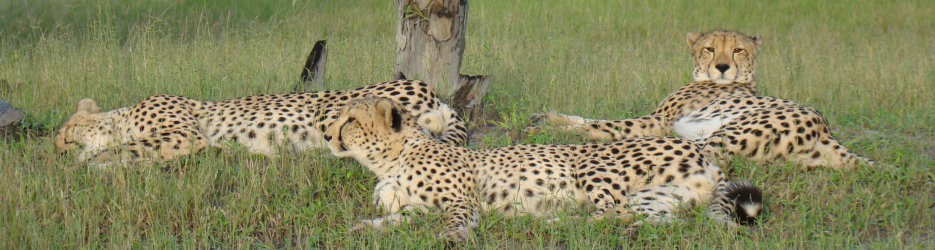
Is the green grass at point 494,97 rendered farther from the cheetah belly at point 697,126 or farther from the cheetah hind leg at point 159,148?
the cheetah belly at point 697,126

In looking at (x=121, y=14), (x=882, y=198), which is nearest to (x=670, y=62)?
(x=882, y=198)

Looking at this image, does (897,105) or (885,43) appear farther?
(885,43)

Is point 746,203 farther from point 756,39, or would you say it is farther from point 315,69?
point 315,69

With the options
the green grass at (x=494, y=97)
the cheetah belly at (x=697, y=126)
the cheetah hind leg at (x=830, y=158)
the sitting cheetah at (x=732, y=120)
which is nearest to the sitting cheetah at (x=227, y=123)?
the green grass at (x=494, y=97)

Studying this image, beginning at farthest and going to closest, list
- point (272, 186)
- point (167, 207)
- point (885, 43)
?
1. point (885, 43)
2. point (272, 186)
3. point (167, 207)

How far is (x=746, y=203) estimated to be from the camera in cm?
412

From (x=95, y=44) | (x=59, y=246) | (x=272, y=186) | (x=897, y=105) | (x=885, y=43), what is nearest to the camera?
(x=59, y=246)

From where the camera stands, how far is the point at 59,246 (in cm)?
397

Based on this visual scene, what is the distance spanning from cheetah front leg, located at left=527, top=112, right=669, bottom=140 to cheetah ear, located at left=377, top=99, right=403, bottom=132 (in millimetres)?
1257

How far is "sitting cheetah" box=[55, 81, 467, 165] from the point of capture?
17.4ft

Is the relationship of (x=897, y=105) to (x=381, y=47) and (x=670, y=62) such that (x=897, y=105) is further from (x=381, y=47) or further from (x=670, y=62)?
(x=381, y=47)

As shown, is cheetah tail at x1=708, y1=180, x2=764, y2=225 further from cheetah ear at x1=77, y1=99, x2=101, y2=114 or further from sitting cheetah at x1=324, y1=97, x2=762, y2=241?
cheetah ear at x1=77, y1=99, x2=101, y2=114

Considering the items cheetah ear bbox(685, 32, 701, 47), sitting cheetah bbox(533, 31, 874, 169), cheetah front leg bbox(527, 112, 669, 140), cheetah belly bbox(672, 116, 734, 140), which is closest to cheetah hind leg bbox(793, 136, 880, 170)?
sitting cheetah bbox(533, 31, 874, 169)

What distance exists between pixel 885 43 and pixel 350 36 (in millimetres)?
4804
